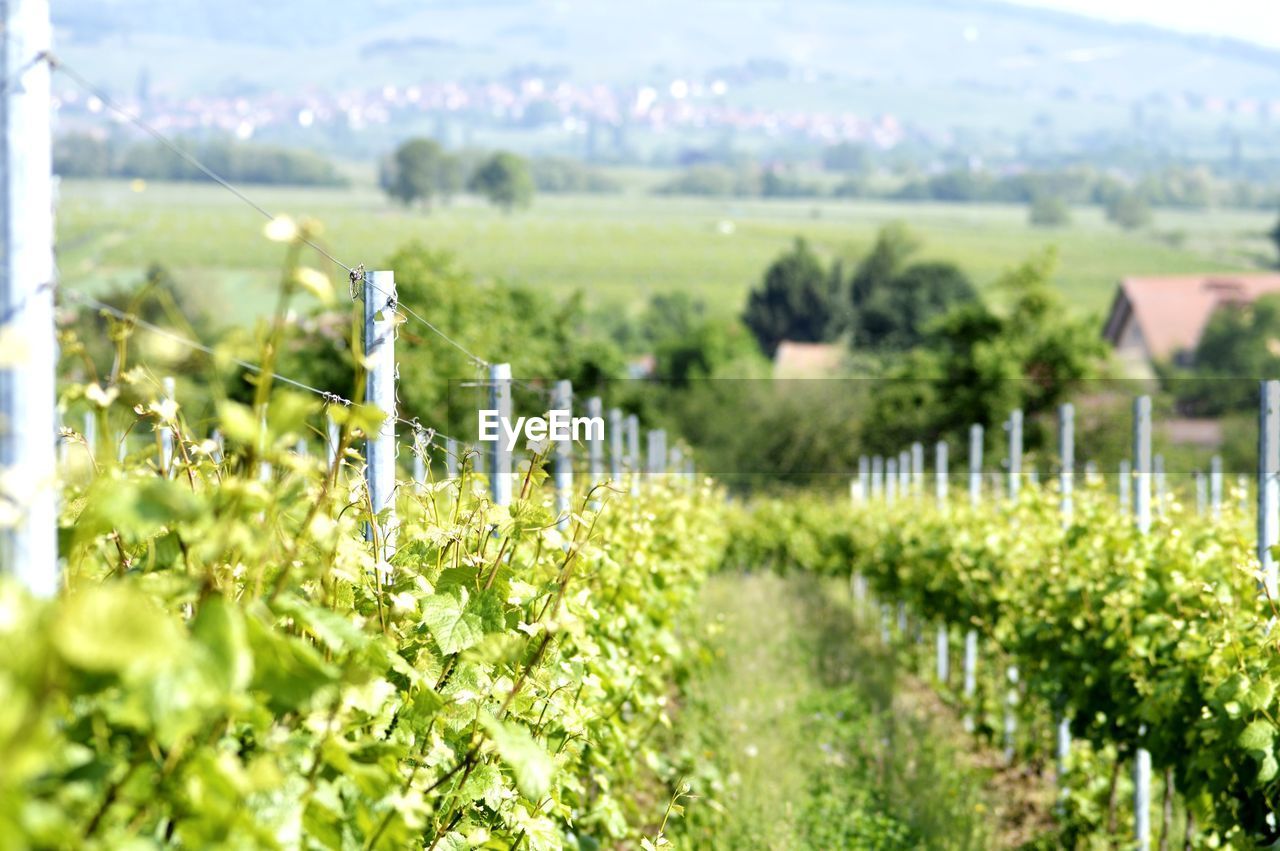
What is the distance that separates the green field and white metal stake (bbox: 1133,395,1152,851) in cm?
8300

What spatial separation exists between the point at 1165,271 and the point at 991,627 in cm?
12905

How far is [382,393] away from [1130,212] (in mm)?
182789

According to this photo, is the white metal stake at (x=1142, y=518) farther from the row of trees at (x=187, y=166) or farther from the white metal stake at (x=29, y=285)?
the row of trees at (x=187, y=166)

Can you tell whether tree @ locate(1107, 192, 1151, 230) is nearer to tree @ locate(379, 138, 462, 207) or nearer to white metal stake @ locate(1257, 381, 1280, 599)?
tree @ locate(379, 138, 462, 207)

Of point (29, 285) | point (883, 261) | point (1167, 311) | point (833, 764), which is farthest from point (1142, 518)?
point (883, 261)

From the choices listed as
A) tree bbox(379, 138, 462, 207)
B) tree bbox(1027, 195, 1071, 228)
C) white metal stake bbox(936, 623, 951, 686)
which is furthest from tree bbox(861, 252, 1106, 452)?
tree bbox(1027, 195, 1071, 228)

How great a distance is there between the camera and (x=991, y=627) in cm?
878

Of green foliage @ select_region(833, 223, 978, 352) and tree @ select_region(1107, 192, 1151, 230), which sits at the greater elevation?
tree @ select_region(1107, 192, 1151, 230)

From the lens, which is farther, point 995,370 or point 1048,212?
point 1048,212

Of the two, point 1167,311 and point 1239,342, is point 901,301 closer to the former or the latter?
point 1167,311

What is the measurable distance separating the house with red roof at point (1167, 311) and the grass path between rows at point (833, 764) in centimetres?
7582

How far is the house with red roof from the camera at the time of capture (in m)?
84.8

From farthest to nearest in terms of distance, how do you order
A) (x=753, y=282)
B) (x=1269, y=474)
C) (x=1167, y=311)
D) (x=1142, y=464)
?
(x=753, y=282)
(x=1167, y=311)
(x=1142, y=464)
(x=1269, y=474)

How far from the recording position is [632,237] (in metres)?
155
